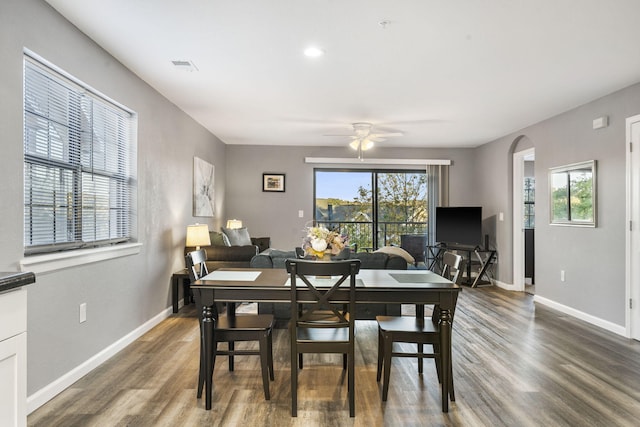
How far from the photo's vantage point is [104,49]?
3178mm

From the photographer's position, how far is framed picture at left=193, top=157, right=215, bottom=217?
5617 mm

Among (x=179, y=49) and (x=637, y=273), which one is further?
(x=637, y=273)

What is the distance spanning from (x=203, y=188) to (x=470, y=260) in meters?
4.41

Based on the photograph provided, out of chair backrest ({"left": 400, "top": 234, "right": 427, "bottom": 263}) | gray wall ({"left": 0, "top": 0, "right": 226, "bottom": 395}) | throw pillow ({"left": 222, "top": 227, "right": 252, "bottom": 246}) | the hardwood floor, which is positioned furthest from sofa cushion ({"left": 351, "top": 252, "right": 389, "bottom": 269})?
chair backrest ({"left": 400, "top": 234, "right": 427, "bottom": 263})

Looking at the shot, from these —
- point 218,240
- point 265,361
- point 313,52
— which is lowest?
point 265,361

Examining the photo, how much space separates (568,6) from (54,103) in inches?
131

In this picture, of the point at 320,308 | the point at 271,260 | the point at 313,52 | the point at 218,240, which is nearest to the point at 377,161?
the point at 218,240

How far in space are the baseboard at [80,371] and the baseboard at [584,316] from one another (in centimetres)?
469

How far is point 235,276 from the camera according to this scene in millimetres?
2799

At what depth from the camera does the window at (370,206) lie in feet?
25.6

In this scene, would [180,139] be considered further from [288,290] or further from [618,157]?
[618,157]

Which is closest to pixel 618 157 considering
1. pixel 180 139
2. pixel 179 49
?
pixel 179 49

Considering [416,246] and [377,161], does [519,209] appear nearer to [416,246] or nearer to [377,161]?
[416,246]

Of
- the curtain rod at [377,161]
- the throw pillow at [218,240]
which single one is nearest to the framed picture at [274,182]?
the curtain rod at [377,161]
